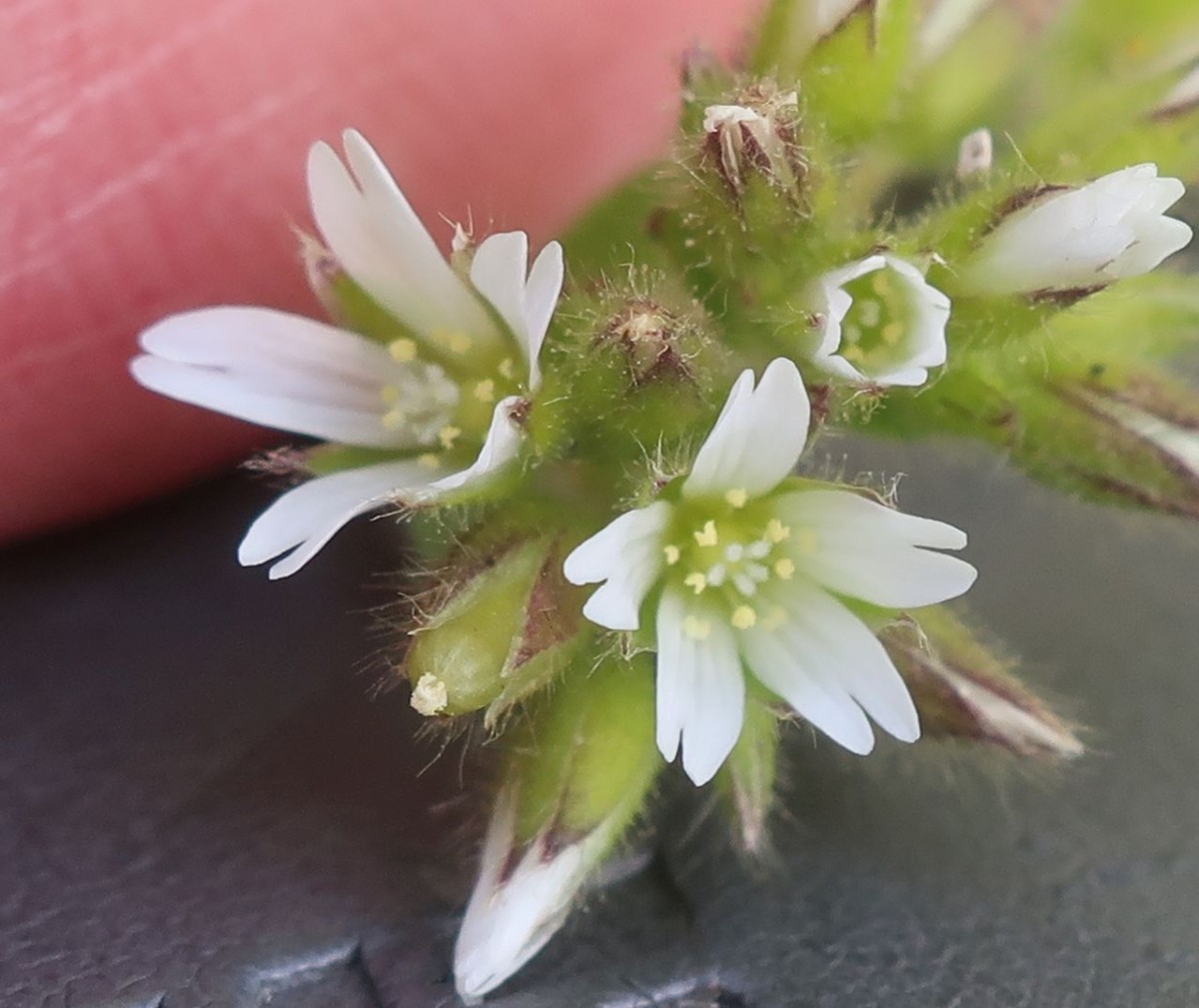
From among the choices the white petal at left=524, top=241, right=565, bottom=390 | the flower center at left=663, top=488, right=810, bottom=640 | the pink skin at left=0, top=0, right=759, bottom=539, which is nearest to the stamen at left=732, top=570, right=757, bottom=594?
the flower center at left=663, top=488, right=810, bottom=640

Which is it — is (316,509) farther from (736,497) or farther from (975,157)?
(975,157)

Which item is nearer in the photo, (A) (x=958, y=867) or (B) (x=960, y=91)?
(A) (x=958, y=867)

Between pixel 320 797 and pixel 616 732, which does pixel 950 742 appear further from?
pixel 320 797

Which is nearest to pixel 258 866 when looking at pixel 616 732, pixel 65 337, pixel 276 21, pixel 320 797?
pixel 320 797

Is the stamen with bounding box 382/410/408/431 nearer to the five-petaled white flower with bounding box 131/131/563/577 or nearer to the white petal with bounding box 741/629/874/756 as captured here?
the five-petaled white flower with bounding box 131/131/563/577

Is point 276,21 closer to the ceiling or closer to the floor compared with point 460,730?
closer to the ceiling

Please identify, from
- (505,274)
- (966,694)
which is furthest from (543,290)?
(966,694)

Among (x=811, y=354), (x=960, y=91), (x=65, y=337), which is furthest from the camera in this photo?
(x=960, y=91)
